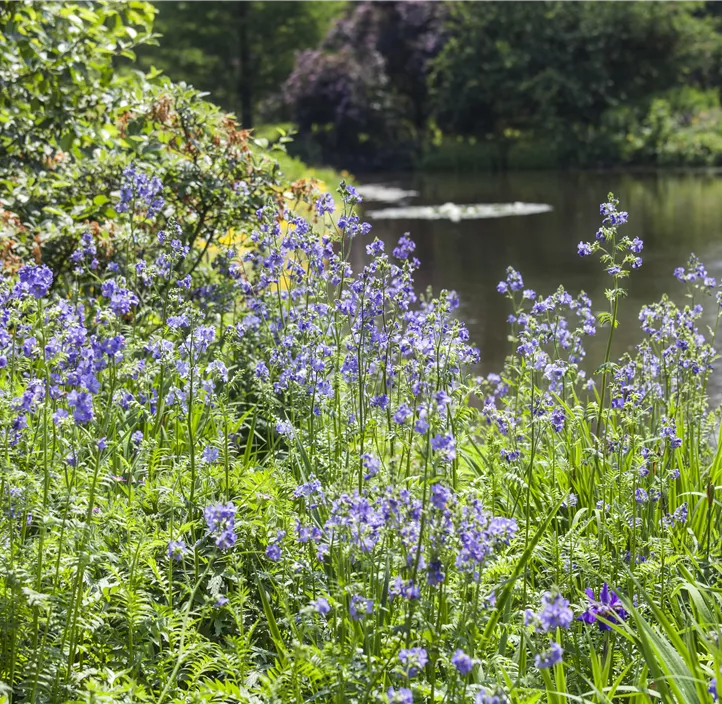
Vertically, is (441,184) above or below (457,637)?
above

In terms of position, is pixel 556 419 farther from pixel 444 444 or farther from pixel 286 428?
pixel 444 444

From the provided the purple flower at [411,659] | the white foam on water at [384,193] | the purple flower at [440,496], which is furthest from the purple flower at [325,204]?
the white foam on water at [384,193]

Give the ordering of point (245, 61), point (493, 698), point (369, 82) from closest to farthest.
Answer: point (493, 698) → point (369, 82) → point (245, 61)

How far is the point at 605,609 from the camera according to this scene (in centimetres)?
268

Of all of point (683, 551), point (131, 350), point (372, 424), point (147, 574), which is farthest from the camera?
point (131, 350)

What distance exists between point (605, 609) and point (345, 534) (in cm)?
84

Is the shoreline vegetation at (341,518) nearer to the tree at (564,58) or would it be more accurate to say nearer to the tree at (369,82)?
the tree at (564,58)

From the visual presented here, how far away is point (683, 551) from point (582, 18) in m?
25.4

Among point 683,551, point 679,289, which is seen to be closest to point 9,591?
point 683,551

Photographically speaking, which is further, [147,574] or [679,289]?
[679,289]

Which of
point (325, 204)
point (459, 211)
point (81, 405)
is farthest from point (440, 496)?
point (459, 211)

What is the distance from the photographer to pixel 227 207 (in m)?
5.48

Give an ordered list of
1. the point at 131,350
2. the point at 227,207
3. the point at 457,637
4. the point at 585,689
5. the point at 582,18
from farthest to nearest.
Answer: the point at 582,18
the point at 227,207
the point at 131,350
the point at 585,689
the point at 457,637

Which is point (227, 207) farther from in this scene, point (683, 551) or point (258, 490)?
point (683, 551)
